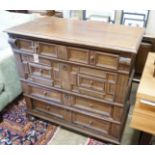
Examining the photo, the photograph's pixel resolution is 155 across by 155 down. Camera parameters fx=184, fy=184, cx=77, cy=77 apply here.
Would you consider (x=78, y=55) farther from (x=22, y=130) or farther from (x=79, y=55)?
(x=22, y=130)

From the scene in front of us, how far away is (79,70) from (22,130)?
2.86 ft

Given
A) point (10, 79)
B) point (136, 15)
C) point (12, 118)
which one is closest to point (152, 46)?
point (136, 15)

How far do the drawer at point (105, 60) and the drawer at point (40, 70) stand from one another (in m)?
A: 0.38

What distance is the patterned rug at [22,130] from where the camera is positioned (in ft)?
5.26

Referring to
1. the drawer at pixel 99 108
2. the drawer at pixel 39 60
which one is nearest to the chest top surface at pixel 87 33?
the drawer at pixel 39 60

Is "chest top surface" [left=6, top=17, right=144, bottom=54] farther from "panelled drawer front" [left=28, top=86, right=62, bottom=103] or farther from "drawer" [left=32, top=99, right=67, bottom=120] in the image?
"drawer" [left=32, top=99, right=67, bottom=120]

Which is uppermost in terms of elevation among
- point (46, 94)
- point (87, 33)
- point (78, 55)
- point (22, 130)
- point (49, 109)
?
point (87, 33)

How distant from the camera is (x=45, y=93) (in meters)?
1.54

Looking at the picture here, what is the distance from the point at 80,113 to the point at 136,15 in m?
1.08

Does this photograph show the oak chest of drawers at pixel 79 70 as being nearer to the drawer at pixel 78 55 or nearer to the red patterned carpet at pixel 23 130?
the drawer at pixel 78 55

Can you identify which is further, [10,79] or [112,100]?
[10,79]

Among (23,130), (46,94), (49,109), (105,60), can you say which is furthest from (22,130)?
(105,60)

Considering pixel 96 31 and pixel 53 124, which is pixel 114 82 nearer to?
pixel 96 31
